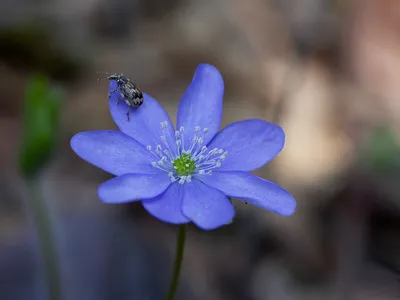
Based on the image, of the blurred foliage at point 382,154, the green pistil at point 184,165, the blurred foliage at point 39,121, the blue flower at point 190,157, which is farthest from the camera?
the blurred foliage at point 382,154

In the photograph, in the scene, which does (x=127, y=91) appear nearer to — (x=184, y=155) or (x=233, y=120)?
(x=184, y=155)

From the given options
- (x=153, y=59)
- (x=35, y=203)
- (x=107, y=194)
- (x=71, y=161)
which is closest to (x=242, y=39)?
(x=153, y=59)

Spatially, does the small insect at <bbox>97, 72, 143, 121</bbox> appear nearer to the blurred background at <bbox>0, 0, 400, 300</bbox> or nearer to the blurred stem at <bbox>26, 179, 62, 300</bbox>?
the blurred stem at <bbox>26, 179, 62, 300</bbox>

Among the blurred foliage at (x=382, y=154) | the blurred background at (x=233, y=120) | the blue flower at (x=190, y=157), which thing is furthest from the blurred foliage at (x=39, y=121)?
the blurred foliage at (x=382, y=154)

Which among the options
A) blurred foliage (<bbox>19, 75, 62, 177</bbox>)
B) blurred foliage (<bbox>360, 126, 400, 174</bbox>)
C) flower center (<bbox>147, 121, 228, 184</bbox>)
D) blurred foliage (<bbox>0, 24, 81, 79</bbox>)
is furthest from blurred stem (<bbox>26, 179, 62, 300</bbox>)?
blurred foliage (<bbox>360, 126, 400, 174</bbox>)

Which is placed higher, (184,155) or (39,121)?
(39,121)

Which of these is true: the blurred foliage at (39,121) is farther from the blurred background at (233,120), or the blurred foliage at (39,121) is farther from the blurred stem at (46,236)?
the blurred background at (233,120)

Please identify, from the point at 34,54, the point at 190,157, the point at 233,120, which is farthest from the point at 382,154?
the point at 34,54

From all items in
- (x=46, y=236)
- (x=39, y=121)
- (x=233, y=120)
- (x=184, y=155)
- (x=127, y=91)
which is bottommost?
(x=46, y=236)
